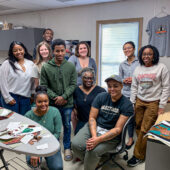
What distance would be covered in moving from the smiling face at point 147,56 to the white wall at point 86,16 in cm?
163

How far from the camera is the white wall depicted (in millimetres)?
3484

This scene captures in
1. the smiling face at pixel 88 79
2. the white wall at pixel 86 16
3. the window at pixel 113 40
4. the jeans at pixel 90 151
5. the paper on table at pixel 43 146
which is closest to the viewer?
the paper on table at pixel 43 146

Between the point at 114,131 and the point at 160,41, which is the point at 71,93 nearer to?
the point at 114,131

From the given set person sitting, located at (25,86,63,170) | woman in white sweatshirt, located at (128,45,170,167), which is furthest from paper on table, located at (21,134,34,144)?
woman in white sweatshirt, located at (128,45,170,167)

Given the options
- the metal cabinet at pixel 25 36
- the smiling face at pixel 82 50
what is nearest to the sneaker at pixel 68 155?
the smiling face at pixel 82 50

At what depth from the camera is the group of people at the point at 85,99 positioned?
1.77 metres

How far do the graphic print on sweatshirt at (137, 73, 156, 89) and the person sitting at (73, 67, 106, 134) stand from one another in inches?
19.2

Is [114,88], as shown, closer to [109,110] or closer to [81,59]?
[109,110]

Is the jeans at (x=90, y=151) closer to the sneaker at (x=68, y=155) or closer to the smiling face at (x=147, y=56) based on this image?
the sneaker at (x=68, y=155)

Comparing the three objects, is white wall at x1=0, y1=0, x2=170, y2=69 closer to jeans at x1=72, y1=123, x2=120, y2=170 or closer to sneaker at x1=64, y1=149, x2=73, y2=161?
jeans at x1=72, y1=123, x2=120, y2=170

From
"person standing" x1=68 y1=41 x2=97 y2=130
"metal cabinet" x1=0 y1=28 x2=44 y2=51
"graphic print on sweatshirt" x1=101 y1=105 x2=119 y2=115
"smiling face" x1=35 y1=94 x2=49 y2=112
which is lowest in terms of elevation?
Result: "graphic print on sweatshirt" x1=101 y1=105 x2=119 y2=115

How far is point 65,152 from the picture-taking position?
2.22 metres

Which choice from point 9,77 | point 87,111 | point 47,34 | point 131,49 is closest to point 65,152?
point 87,111

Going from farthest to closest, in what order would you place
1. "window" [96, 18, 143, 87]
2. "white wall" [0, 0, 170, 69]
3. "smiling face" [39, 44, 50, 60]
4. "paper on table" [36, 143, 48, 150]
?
"window" [96, 18, 143, 87] < "white wall" [0, 0, 170, 69] < "smiling face" [39, 44, 50, 60] < "paper on table" [36, 143, 48, 150]
